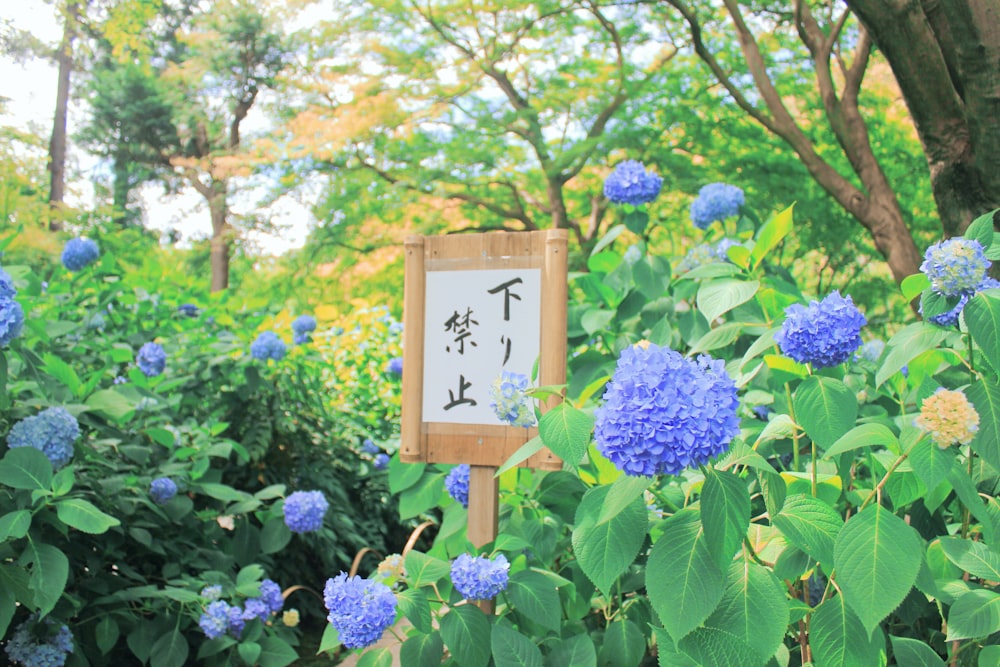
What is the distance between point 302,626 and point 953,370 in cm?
250

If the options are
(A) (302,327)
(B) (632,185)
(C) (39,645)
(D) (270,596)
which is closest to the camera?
(C) (39,645)

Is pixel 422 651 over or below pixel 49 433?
below

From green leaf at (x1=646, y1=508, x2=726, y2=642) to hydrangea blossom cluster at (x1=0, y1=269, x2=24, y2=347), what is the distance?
4.55 ft

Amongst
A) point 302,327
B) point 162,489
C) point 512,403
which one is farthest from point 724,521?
point 302,327

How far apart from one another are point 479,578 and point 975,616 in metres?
0.77

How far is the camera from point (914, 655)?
1219mm

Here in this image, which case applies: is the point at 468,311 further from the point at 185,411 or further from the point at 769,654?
the point at 185,411

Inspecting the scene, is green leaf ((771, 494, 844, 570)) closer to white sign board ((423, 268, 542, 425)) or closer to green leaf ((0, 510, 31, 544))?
white sign board ((423, 268, 542, 425))

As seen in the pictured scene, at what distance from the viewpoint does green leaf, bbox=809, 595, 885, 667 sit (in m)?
1.08

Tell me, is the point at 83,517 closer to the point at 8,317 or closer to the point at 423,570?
the point at 8,317

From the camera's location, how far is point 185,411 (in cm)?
333

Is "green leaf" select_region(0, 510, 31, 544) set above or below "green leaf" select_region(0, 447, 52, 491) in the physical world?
below

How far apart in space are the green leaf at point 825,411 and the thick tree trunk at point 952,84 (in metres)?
1.08

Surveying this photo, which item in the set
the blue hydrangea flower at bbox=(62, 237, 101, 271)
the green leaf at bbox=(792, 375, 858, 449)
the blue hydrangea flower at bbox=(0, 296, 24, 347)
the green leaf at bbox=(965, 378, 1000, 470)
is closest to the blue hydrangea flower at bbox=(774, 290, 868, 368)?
the green leaf at bbox=(792, 375, 858, 449)
